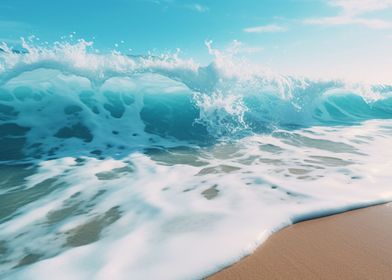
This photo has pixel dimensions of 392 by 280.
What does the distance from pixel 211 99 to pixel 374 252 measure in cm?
873

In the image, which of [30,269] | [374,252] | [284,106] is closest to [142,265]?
[30,269]

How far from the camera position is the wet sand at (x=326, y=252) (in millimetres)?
2373

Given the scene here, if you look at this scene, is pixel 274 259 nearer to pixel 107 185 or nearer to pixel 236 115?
pixel 107 185

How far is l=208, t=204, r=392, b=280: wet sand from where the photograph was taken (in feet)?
7.79

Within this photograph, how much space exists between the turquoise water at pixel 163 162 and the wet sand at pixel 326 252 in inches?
6.4

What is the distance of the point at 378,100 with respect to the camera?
1644cm

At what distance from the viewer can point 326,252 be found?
8.77 ft

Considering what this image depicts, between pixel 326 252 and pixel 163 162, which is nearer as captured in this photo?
pixel 326 252

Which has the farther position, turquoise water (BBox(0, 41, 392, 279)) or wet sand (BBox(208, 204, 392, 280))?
turquoise water (BBox(0, 41, 392, 279))

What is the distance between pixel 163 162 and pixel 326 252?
14.3ft

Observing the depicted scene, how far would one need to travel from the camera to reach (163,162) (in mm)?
6660

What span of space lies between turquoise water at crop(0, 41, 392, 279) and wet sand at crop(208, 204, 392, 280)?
16 cm

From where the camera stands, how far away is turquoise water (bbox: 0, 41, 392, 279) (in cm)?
299

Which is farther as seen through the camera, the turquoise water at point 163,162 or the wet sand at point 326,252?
the turquoise water at point 163,162
